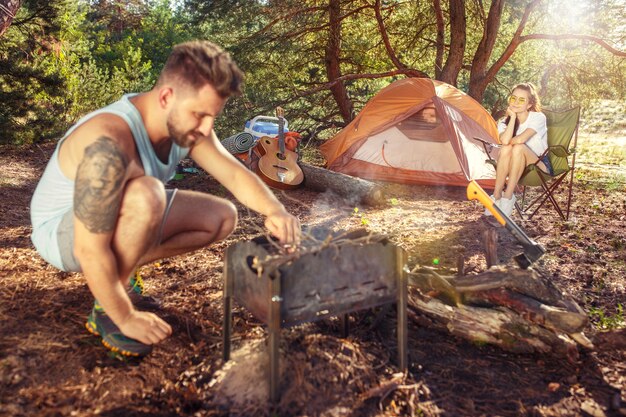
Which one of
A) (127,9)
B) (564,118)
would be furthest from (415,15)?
(127,9)

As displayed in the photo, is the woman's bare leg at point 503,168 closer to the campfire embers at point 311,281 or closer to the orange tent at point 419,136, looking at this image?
the orange tent at point 419,136

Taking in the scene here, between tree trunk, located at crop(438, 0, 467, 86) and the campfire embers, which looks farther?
tree trunk, located at crop(438, 0, 467, 86)

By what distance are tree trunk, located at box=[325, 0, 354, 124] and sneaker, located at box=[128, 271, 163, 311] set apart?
24.8 ft

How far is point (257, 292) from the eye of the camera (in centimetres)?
223

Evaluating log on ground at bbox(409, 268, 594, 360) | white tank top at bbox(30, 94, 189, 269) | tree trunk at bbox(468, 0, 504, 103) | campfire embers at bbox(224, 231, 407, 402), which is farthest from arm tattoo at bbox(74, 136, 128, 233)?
tree trunk at bbox(468, 0, 504, 103)

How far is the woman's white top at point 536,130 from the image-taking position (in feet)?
19.4

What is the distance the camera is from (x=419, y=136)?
26.4 ft

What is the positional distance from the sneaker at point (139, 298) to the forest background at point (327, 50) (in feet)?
22.8

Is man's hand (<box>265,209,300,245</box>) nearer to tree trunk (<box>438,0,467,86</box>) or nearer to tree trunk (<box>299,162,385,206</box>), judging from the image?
tree trunk (<box>299,162,385,206</box>)

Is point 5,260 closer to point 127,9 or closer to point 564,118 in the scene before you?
point 564,118

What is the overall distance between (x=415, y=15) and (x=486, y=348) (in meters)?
9.73

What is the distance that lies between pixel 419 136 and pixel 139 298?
5.87 meters

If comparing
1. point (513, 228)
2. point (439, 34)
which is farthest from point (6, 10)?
point (439, 34)

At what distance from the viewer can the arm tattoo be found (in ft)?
6.97
